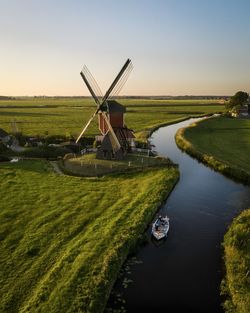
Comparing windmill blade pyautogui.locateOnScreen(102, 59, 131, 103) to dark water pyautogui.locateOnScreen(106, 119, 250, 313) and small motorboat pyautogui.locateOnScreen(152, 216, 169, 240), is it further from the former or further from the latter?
small motorboat pyautogui.locateOnScreen(152, 216, 169, 240)

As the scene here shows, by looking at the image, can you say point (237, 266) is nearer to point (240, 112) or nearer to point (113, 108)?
point (113, 108)

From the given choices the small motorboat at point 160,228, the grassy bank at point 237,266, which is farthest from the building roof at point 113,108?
the grassy bank at point 237,266

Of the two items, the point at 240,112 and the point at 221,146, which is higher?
the point at 240,112

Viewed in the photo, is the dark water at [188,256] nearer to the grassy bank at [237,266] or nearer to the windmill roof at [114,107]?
the grassy bank at [237,266]

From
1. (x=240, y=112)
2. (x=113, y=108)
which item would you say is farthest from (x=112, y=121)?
(x=240, y=112)

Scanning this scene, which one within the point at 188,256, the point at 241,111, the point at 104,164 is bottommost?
the point at 188,256

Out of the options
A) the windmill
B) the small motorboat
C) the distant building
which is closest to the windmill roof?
the windmill
